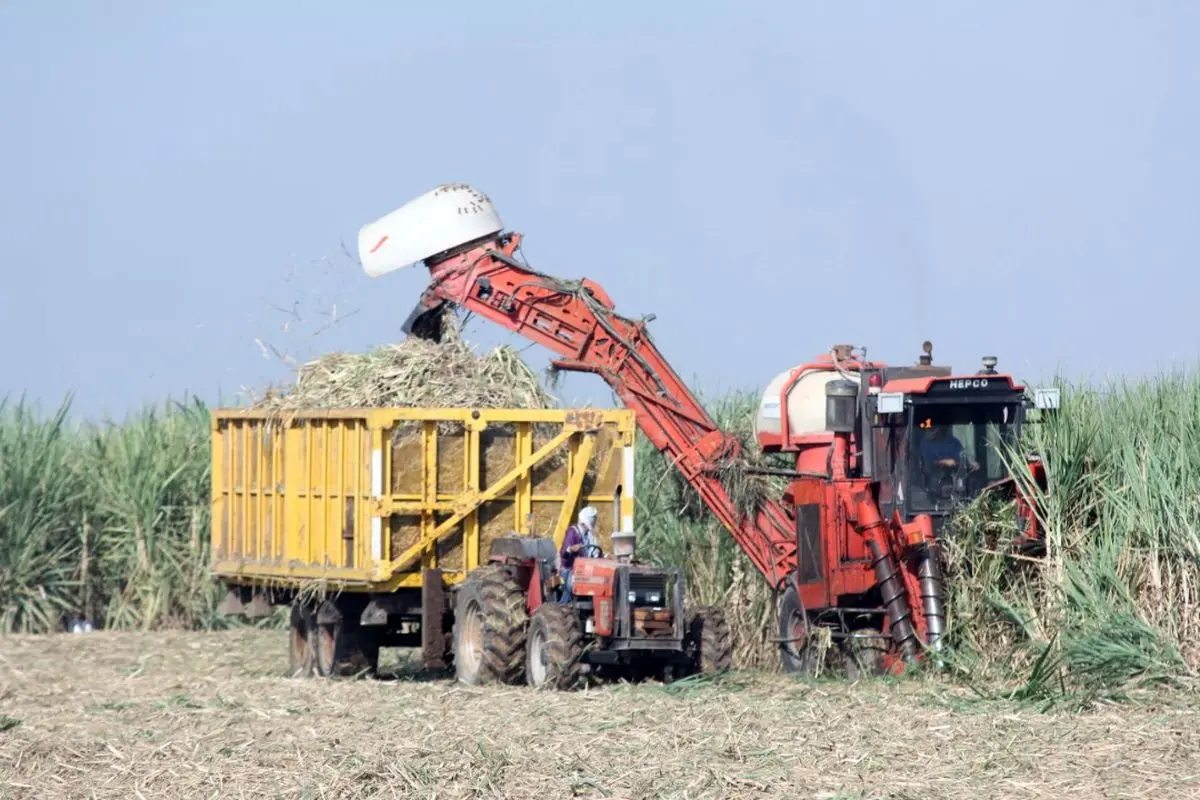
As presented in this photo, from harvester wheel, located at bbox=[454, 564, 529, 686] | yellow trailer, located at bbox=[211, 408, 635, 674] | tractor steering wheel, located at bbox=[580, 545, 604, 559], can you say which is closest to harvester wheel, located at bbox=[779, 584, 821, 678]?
yellow trailer, located at bbox=[211, 408, 635, 674]

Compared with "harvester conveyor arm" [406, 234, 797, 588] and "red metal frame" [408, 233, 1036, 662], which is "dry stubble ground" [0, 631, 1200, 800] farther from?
"harvester conveyor arm" [406, 234, 797, 588]

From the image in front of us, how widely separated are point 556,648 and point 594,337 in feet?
13.6

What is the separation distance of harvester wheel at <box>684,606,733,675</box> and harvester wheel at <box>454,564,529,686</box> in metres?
1.34

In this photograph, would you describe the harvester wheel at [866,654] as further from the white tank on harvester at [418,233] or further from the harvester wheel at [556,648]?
the white tank on harvester at [418,233]

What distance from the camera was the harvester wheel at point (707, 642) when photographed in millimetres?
16234

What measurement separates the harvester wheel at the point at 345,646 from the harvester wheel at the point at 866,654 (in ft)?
15.1

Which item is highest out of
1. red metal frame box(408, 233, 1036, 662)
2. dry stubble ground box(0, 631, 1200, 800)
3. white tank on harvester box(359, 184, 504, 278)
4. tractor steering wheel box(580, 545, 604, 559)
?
white tank on harvester box(359, 184, 504, 278)

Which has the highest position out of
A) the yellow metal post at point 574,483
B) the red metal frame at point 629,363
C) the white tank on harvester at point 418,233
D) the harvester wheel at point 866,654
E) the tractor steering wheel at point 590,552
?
the white tank on harvester at point 418,233

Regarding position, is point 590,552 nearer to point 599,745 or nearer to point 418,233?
point 418,233

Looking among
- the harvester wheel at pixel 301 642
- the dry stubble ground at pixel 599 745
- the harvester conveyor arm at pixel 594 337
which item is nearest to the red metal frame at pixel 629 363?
the harvester conveyor arm at pixel 594 337

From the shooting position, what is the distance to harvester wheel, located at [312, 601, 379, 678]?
18250 mm

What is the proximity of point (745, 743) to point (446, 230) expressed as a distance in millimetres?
7849

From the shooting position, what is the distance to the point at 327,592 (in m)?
18.1

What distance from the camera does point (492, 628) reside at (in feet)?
53.7
